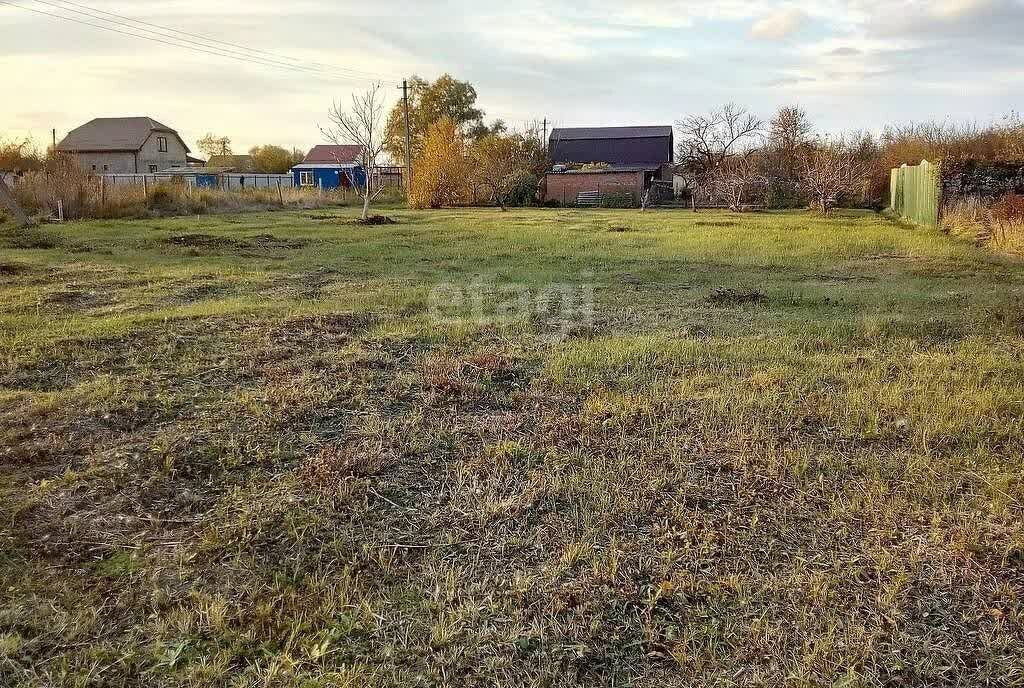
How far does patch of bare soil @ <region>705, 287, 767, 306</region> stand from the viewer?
7.46 meters

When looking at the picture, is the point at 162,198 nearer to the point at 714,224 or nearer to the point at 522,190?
the point at 714,224

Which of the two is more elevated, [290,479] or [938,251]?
[938,251]

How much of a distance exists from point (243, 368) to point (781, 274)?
743 cm

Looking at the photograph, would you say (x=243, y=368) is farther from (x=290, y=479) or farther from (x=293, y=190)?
(x=293, y=190)

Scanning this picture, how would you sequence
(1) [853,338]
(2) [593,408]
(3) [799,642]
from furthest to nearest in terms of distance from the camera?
(1) [853,338] → (2) [593,408] → (3) [799,642]

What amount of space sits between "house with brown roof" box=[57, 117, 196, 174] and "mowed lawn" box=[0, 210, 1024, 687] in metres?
49.1

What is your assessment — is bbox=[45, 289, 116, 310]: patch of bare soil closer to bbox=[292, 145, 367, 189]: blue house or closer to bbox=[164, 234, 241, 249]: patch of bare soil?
bbox=[164, 234, 241, 249]: patch of bare soil

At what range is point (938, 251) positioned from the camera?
1188cm

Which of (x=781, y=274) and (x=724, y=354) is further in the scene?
(x=781, y=274)

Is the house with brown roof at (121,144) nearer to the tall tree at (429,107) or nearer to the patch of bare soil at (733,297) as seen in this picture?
the tall tree at (429,107)

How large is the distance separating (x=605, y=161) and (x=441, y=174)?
54.5 ft

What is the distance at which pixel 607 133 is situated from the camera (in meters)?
47.4

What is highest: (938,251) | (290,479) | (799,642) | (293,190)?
(293,190)

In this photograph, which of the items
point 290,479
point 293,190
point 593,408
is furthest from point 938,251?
point 293,190
